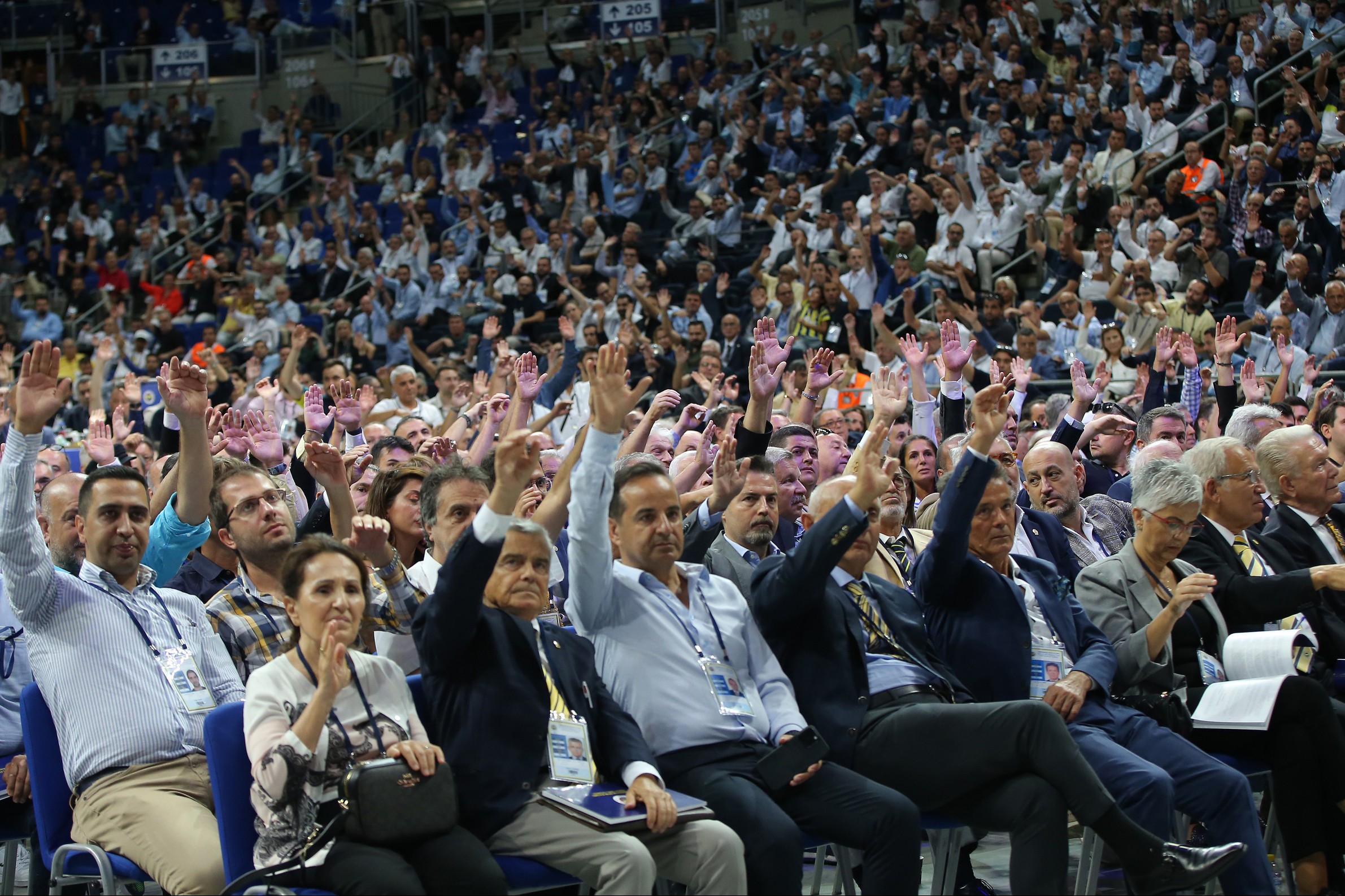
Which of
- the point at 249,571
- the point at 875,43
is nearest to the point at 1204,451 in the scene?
the point at 249,571

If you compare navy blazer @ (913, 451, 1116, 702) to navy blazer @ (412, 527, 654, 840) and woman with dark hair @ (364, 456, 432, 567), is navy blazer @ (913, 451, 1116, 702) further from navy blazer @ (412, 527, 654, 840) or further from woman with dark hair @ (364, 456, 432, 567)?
woman with dark hair @ (364, 456, 432, 567)

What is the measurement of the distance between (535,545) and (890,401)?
2.29 meters

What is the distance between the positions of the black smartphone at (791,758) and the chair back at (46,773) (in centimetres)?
173

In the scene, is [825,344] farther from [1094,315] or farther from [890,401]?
[890,401]

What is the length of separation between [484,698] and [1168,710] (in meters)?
2.06

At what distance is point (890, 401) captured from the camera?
5.18 meters

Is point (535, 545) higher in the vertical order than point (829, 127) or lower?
lower

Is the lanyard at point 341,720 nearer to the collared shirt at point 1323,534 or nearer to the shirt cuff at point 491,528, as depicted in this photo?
the shirt cuff at point 491,528

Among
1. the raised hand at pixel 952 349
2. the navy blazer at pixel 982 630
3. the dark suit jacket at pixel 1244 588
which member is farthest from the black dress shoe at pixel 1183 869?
the raised hand at pixel 952 349

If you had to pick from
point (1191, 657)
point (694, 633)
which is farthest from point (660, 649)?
point (1191, 657)

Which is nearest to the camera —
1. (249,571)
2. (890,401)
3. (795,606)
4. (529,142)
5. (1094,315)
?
(795,606)

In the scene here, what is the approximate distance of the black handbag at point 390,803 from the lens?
2.83 metres

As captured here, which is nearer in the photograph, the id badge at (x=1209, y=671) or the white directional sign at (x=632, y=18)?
the id badge at (x=1209, y=671)

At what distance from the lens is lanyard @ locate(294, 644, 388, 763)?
2.95 metres
